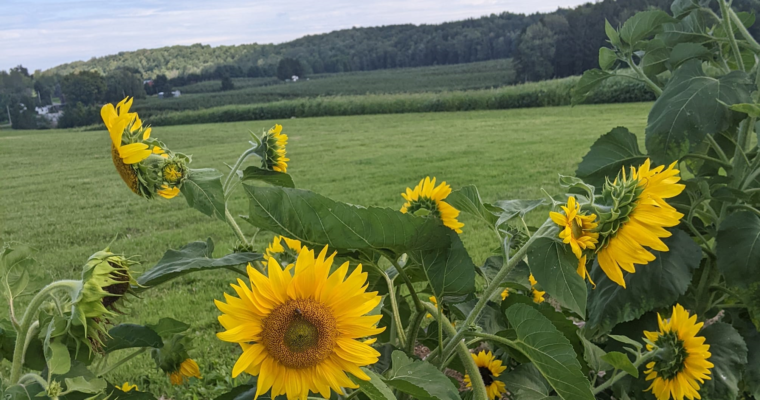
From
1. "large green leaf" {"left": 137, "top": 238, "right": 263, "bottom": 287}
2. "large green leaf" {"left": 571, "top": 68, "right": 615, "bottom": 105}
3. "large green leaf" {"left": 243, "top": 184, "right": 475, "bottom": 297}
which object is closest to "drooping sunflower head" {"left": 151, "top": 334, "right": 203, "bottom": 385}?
"large green leaf" {"left": 137, "top": 238, "right": 263, "bottom": 287}

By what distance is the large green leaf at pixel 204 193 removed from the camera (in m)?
0.87

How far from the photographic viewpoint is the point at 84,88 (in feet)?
54.3

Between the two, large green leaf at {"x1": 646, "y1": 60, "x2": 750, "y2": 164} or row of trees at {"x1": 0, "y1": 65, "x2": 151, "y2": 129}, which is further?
row of trees at {"x1": 0, "y1": 65, "x2": 151, "y2": 129}

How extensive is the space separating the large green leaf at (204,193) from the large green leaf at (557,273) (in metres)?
0.47

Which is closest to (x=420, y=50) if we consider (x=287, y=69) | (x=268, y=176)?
A: (x=287, y=69)

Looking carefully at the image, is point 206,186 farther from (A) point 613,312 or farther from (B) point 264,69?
(B) point 264,69

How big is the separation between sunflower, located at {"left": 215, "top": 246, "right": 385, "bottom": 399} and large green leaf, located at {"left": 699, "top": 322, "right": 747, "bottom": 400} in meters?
0.98

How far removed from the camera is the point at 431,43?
31562 millimetres

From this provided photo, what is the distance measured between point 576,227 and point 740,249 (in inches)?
29.2

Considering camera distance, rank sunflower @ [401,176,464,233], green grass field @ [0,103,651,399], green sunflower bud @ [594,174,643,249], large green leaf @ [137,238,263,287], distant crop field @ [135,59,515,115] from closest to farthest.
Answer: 1. green sunflower bud @ [594,174,643,249]
2. large green leaf @ [137,238,263,287]
3. sunflower @ [401,176,464,233]
4. green grass field @ [0,103,651,399]
5. distant crop field @ [135,59,515,115]

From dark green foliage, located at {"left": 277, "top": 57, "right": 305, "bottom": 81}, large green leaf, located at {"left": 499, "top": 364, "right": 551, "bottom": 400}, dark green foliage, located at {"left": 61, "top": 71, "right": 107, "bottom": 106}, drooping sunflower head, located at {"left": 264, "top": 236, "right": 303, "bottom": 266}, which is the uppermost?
dark green foliage, located at {"left": 277, "top": 57, "right": 305, "bottom": 81}

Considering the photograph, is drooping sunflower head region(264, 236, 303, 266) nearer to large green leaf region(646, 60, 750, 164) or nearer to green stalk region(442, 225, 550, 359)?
green stalk region(442, 225, 550, 359)

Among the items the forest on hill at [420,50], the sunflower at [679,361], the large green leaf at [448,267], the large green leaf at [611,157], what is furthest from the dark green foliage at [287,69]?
the large green leaf at [448,267]

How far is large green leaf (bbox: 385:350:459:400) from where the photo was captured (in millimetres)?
682
